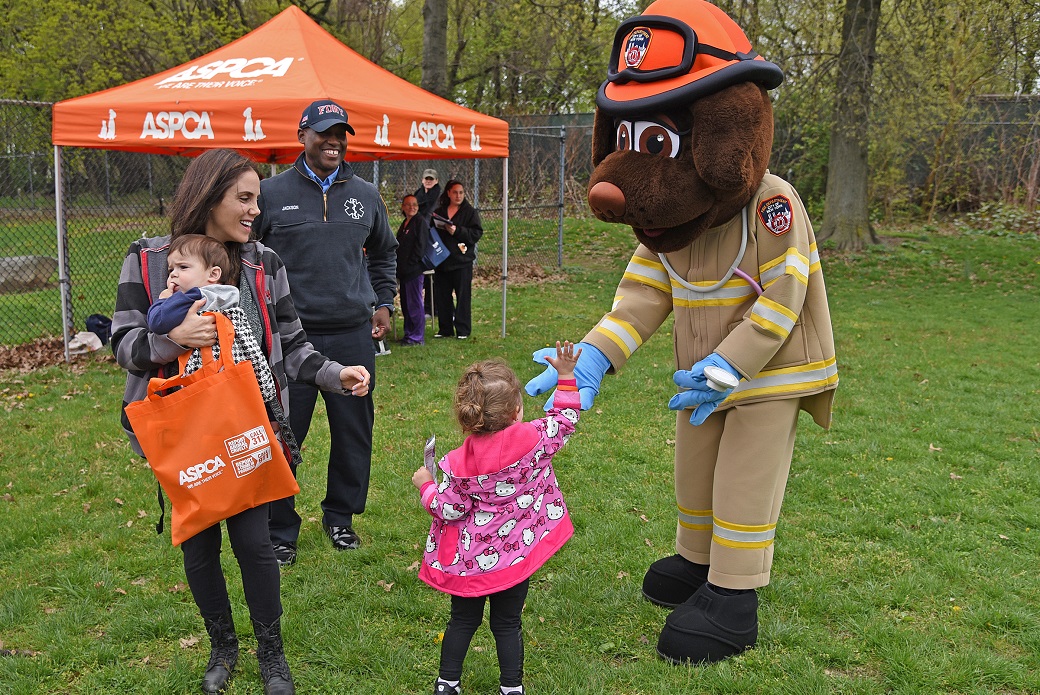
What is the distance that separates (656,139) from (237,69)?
220 inches

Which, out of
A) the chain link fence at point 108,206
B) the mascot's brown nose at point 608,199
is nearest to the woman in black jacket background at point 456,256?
the chain link fence at point 108,206

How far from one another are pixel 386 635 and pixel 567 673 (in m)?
0.81

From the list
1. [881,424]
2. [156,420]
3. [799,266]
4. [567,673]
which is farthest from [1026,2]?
[156,420]

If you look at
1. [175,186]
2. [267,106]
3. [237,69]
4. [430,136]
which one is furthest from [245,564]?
[175,186]

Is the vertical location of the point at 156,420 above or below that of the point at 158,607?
above

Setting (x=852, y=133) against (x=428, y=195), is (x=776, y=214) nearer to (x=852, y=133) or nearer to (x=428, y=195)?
(x=428, y=195)

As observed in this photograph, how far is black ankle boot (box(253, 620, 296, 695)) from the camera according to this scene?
3053mm

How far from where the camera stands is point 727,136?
296 centimetres

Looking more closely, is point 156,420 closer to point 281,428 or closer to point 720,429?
point 281,428

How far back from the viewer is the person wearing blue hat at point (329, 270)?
4.13 m

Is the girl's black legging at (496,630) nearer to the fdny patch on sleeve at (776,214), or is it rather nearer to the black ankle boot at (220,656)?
the black ankle boot at (220,656)

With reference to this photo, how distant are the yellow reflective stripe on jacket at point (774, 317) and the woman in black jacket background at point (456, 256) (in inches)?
269

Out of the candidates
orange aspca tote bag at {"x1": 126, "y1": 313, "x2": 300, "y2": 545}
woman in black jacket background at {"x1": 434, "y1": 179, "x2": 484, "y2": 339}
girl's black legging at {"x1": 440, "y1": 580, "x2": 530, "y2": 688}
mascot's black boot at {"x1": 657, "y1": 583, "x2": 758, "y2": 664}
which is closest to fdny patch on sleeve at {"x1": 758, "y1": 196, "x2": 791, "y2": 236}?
mascot's black boot at {"x1": 657, "y1": 583, "x2": 758, "y2": 664}

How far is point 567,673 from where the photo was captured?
3.32 m
